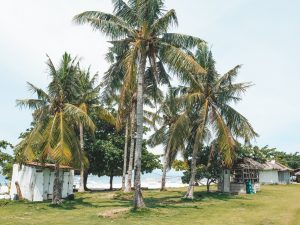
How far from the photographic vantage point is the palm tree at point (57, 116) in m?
24.9

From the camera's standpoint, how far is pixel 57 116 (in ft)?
84.4

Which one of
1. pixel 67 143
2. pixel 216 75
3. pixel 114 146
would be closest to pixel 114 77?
pixel 67 143

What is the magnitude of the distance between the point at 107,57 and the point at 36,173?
10926mm

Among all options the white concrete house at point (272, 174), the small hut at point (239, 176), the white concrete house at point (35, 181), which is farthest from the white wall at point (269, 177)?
the white concrete house at point (35, 181)

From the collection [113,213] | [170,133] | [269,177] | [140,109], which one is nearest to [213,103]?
[170,133]

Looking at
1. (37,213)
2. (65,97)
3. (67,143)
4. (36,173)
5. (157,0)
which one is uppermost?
(157,0)

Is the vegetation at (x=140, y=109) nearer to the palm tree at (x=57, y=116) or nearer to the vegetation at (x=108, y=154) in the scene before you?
the palm tree at (x=57, y=116)

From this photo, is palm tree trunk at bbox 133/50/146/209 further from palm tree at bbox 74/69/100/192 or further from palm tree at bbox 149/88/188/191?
palm tree at bbox 74/69/100/192

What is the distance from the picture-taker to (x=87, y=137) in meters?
44.4

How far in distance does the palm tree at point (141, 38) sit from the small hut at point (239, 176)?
1669 centimetres

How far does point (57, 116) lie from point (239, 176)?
67.1 ft

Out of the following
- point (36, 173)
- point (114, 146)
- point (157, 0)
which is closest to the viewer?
point (157, 0)

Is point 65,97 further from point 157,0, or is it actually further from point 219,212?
point 219,212

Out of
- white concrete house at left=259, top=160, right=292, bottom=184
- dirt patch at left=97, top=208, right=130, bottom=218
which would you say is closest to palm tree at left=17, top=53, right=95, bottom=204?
dirt patch at left=97, top=208, right=130, bottom=218
